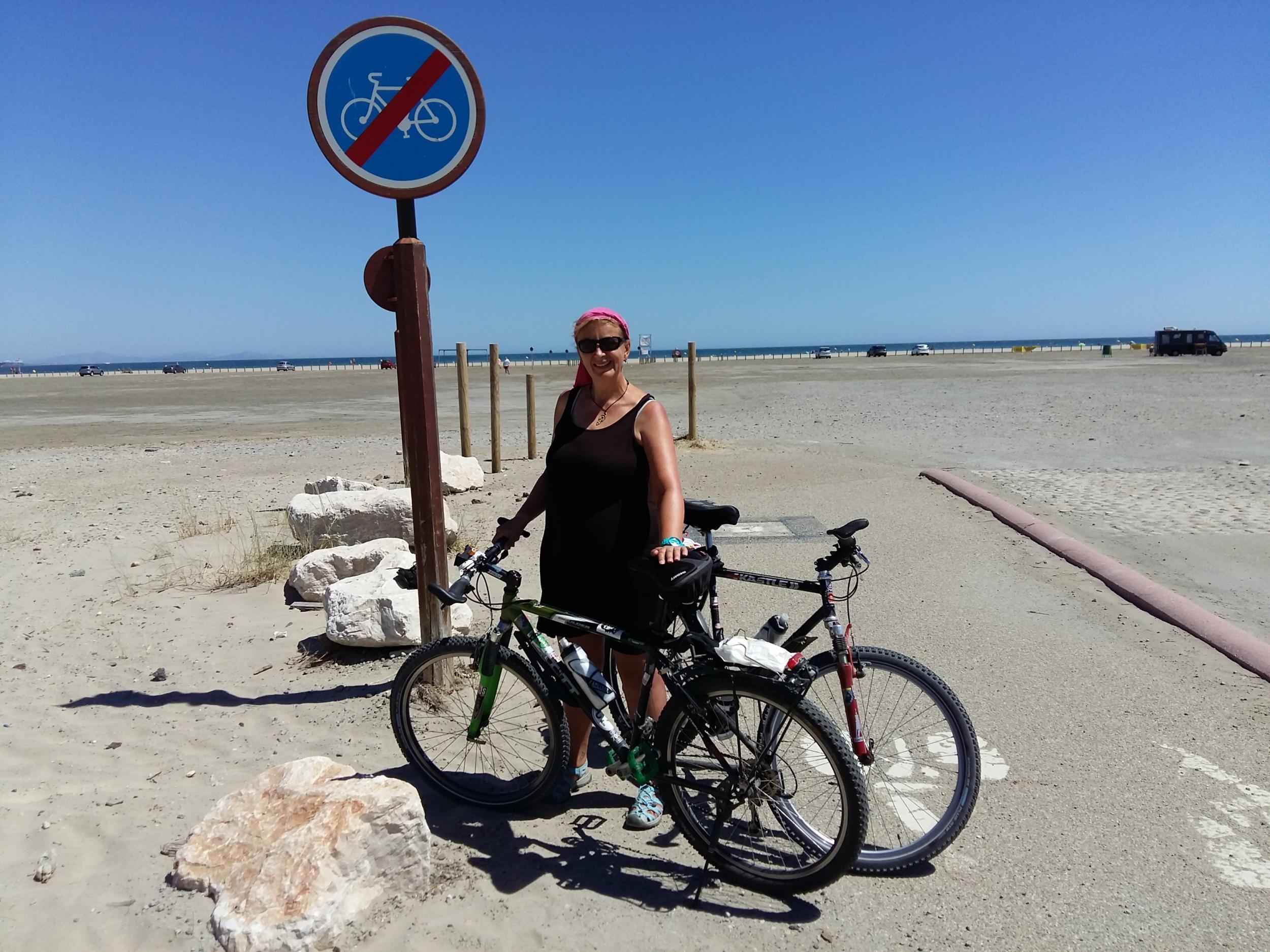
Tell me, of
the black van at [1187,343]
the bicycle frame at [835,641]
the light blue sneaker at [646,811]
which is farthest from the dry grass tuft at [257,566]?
the black van at [1187,343]

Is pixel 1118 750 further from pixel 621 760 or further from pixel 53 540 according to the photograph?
pixel 53 540

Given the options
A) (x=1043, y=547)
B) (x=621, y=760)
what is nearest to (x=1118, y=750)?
(x=621, y=760)

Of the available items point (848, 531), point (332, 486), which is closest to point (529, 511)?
point (848, 531)

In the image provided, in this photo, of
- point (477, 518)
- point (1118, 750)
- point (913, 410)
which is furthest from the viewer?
point (913, 410)

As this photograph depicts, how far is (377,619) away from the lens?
498cm

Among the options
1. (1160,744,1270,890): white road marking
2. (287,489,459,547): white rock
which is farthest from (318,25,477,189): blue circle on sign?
(1160,744,1270,890): white road marking

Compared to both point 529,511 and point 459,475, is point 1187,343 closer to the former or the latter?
point 459,475

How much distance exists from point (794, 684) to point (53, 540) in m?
7.67

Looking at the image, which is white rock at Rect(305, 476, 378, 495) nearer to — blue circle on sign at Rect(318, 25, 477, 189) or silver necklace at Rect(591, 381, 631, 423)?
blue circle on sign at Rect(318, 25, 477, 189)

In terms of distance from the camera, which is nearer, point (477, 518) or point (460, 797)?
point (460, 797)

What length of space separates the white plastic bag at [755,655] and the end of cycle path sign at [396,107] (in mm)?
2491

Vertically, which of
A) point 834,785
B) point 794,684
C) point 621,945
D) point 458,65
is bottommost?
point 621,945

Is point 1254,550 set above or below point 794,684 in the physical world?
below

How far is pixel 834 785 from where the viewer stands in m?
3.03
